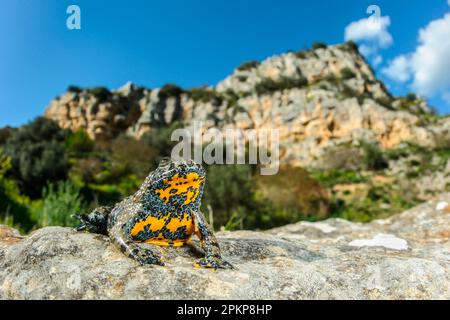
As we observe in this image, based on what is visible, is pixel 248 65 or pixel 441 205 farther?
pixel 248 65

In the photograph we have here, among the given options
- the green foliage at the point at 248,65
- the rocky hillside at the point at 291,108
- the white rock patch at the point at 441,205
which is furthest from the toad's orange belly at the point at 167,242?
the green foliage at the point at 248,65

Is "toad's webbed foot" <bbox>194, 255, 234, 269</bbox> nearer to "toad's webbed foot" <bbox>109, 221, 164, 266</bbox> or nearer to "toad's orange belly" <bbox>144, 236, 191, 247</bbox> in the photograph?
"toad's webbed foot" <bbox>109, 221, 164, 266</bbox>

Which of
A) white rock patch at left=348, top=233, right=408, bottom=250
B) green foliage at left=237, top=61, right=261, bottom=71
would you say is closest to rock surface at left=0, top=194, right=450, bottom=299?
white rock patch at left=348, top=233, right=408, bottom=250

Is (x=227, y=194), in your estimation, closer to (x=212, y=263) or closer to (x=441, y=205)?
(x=441, y=205)

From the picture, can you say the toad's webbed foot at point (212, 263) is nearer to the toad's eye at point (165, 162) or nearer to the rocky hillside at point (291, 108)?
the toad's eye at point (165, 162)

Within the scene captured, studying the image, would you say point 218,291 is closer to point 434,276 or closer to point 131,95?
point 434,276

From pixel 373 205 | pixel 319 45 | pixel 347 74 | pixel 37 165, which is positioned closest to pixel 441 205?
pixel 373 205
